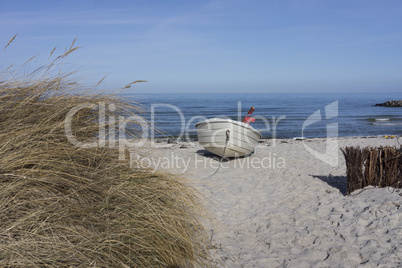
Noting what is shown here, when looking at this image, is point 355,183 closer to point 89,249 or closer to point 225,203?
point 225,203

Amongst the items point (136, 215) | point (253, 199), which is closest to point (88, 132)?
point (136, 215)

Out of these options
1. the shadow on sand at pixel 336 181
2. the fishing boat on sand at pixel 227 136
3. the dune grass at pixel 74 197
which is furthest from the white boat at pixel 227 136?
the dune grass at pixel 74 197

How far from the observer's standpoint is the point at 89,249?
2.27m

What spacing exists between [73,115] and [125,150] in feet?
1.95

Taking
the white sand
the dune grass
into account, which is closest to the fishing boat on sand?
the white sand

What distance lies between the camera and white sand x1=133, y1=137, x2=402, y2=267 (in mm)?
3766

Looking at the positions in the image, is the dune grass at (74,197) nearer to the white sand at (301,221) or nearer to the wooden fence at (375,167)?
the white sand at (301,221)

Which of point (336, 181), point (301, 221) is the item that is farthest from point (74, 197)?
point (336, 181)

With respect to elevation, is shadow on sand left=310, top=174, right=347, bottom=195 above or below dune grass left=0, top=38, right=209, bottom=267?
below

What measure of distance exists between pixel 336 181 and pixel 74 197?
5.84m

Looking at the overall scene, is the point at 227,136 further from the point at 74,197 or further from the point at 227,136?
the point at 74,197

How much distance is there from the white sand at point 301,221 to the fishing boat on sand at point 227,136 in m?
1.49

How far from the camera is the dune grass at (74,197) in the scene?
226cm

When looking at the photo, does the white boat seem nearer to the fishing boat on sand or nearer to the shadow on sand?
the fishing boat on sand
